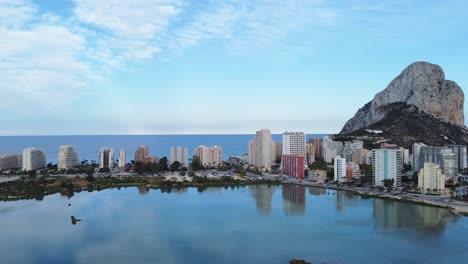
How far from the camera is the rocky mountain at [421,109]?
86.2ft

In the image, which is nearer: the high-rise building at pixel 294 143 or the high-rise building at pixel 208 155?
the high-rise building at pixel 294 143

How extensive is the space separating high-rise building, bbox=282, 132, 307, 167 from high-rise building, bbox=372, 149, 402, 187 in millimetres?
6906

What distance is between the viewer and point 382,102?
31.6 m

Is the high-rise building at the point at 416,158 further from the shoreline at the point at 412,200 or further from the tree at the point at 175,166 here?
the tree at the point at 175,166

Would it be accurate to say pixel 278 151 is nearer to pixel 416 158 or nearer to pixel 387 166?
pixel 416 158

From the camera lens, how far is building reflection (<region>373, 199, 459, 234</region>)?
9773 mm

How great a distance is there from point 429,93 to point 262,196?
1965 centimetres

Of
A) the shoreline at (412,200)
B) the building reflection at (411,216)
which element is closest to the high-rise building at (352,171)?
the shoreline at (412,200)

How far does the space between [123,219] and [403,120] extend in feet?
72.9

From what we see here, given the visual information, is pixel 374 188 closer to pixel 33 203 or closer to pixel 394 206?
pixel 394 206

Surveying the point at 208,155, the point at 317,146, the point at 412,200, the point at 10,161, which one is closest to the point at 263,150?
Answer: the point at 208,155

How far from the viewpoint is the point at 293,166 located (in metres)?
19.2

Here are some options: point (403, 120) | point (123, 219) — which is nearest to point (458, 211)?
point (123, 219)

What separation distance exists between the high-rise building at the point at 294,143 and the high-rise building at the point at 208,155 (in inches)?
158
